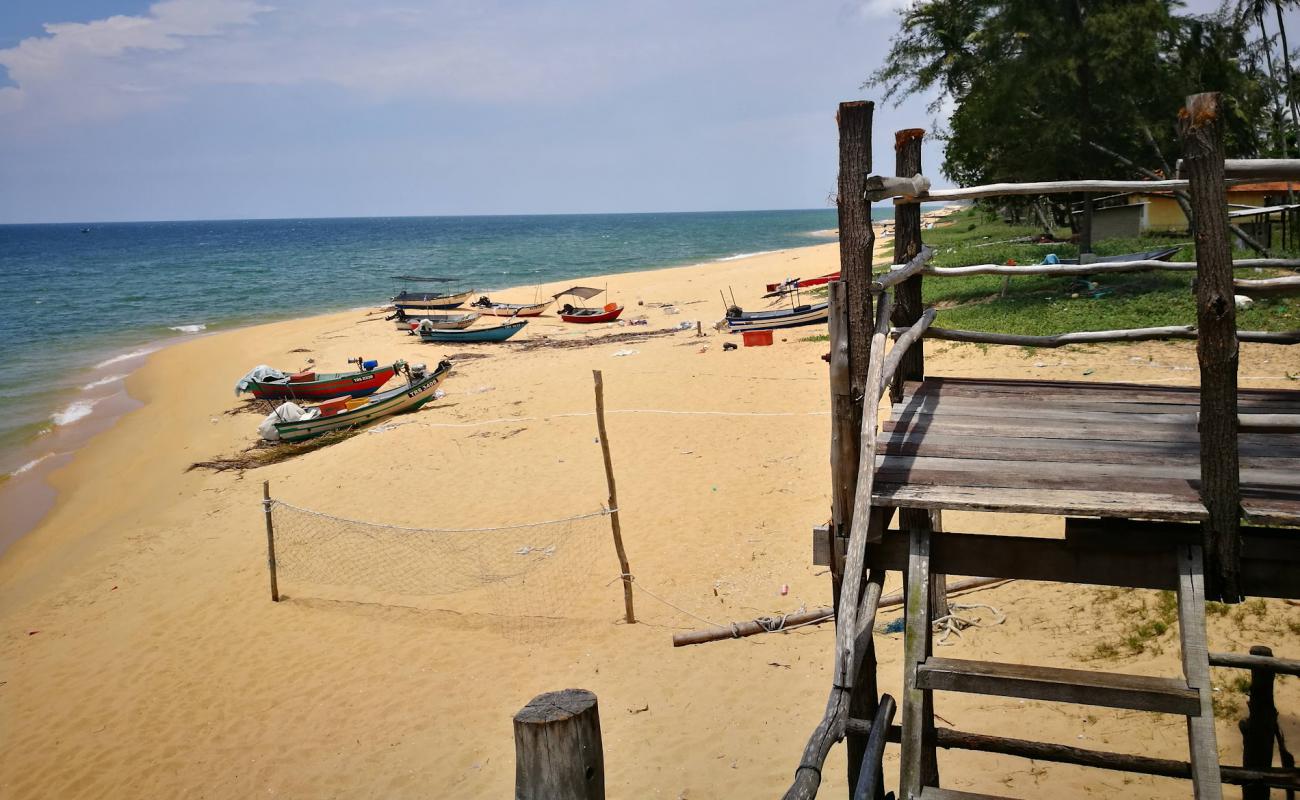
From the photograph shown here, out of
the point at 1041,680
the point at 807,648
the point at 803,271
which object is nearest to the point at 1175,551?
the point at 1041,680

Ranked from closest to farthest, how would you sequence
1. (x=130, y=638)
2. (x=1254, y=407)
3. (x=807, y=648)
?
(x=1254, y=407) < (x=807, y=648) < (x=130, y=638)

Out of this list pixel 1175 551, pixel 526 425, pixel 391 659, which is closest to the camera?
pixel 1175 551

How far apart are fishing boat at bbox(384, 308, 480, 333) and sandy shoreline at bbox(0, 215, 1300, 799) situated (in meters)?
11.3

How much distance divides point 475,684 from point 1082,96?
54.2 ft

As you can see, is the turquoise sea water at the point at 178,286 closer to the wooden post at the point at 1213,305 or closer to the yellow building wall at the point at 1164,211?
the wooden post at the point at 1213,305

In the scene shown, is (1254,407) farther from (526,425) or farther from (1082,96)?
(1082,96)

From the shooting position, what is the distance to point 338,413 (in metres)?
16.5

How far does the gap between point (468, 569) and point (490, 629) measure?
1.33m

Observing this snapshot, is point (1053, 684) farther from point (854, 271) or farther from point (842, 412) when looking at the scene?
point (854, 271)

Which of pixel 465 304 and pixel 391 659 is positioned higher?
pixel 465 304

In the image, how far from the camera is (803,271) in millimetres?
39938

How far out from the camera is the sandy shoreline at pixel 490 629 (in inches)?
243

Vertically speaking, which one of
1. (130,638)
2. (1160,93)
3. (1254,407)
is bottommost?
(130,638)

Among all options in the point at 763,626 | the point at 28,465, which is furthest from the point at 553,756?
the point at 28,465
